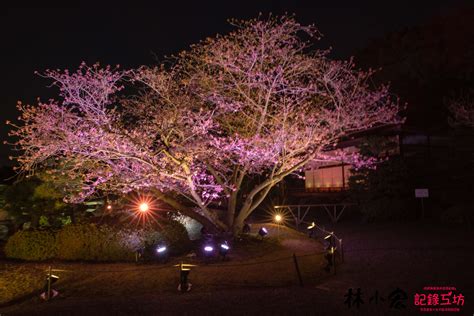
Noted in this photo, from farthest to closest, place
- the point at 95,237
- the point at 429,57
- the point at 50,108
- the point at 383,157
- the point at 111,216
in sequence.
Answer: the point at 429,57 → the point at 383,157 → the point at 111,216 → the point at 50,108 → the point at 95,237

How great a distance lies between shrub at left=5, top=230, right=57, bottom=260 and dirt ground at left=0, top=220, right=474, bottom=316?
4114 millimetres

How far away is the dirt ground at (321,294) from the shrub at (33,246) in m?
4.11

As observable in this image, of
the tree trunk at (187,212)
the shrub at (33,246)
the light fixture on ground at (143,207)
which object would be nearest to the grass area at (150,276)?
the shrub at (33,246)

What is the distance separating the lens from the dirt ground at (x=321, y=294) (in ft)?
22.6

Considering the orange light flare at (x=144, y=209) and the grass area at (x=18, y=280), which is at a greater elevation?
the orange light flare at (x=144, y=209)

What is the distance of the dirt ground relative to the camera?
6879 mm

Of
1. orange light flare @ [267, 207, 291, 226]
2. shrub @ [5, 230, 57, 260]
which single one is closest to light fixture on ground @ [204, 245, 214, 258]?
shrub @ [5, 230, 57, 260]

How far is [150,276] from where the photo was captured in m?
9.80

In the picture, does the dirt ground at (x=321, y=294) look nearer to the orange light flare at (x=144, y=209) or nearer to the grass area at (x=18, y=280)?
the grass area at (x=18, y=280)

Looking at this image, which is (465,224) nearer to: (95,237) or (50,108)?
(95,237)

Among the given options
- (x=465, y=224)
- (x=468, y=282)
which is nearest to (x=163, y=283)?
(x=468, y=282)

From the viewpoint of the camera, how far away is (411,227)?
17797 mm

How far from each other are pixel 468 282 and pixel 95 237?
9332mm

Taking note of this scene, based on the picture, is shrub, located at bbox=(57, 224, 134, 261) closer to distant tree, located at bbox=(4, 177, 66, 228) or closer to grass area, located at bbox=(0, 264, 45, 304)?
grass area, located at bbox=(0, 264, 45, 304)
